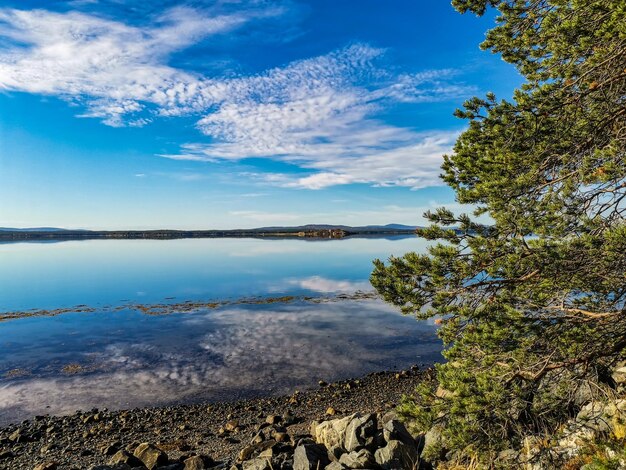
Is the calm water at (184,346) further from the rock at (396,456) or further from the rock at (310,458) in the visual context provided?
the rock at (396,456)

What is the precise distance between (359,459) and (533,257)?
666 centimetres

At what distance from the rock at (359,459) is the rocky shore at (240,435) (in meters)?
0.03

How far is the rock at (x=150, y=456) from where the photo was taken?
11.9 m

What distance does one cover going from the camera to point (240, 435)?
49.6ft

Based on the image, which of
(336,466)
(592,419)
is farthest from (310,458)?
(592,419)

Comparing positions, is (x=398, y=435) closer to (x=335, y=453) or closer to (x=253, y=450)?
(x=335, y=453)

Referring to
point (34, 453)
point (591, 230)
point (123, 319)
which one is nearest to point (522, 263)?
point (591, 230)

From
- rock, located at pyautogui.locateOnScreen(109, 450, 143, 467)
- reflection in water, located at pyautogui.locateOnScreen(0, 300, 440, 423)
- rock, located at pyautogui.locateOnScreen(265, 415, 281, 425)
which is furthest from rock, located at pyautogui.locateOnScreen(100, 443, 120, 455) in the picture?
rock, located at pyautogui.locateOnScreen(265, 415, 281, 425)

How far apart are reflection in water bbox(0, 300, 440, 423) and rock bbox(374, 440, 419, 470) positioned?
10.6 meters

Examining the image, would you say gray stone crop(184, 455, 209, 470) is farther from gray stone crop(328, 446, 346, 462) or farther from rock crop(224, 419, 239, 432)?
gray stone crop(328, 446, 346, 462)

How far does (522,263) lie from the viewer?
709cm

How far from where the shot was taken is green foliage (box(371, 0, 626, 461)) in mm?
7074

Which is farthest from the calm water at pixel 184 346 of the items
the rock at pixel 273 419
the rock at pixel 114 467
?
the rock at pixel 114 467

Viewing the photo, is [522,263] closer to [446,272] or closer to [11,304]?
[446,272]
